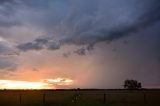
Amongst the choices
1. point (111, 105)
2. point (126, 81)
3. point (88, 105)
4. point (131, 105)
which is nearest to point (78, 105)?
point (88, 105)

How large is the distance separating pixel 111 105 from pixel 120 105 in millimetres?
1321

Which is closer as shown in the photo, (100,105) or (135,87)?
(100,105)

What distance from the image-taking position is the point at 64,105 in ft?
142

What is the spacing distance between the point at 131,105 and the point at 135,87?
10993 cm

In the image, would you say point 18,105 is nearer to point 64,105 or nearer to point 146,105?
point 64,105

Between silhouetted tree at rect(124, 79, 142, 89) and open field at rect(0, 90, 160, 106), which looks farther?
silhouetted tree at rect(124, 79, 142, 89)

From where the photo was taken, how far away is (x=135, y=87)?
489ft

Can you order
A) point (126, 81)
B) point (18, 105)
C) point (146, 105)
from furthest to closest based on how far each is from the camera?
point (126, 81) < point (18, 105) < point (146, 105)

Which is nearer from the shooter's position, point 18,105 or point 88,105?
point 88,105

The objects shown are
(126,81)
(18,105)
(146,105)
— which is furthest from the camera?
(126,81)

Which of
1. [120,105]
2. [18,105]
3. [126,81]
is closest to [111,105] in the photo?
[120,105]

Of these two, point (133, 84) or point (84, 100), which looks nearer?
point (84, 100)

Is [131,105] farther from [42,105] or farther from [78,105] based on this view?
[42,105]

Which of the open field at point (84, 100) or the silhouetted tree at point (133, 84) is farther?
the silhouetted tree at point (133, 84)
